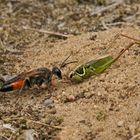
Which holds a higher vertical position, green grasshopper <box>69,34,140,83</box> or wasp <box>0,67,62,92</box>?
green grasshopper <box>69,34,140,83</box>

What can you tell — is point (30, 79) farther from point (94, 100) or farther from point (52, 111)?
point (94, 100)

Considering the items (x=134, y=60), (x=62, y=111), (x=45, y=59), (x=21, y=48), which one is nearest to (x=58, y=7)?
(x=21, y=48)

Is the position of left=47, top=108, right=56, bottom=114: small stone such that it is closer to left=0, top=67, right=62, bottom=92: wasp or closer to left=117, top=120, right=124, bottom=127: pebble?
left=0, top=67, right=62, bottom=92: wasp

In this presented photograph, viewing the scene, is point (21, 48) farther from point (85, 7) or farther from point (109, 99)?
point (109, 99)

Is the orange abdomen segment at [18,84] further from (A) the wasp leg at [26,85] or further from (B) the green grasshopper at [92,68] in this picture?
(B) the green grasshopper at [92,68]

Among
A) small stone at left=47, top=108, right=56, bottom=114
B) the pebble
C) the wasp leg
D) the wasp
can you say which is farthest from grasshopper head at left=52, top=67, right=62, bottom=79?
the pebble

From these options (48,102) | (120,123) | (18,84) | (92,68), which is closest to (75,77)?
(92,68)
